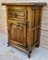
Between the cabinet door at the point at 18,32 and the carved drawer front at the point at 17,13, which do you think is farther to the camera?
the cabinet door at the point at 18,32

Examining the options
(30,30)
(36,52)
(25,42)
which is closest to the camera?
(30,30)

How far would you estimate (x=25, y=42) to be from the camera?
1.96m

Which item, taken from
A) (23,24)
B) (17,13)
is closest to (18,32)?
(23,24)

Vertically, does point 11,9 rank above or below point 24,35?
above

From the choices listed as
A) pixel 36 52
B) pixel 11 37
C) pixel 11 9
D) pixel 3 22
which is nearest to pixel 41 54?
pixel 36 52

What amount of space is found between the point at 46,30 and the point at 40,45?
1.39 feet

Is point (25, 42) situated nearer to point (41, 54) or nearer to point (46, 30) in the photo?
point (41, 54)

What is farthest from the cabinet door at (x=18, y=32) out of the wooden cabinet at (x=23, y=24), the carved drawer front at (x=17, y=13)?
the carved drawer front at (x=17, y=13)

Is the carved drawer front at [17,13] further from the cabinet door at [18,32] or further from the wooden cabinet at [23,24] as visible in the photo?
the cabinet door at [18,32]

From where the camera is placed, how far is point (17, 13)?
1.92 meters

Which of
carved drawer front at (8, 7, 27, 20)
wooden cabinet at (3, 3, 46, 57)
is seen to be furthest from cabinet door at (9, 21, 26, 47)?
carved drawer front at (8, 7, 27, 20)

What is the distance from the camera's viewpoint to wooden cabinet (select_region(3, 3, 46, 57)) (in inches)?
69.9

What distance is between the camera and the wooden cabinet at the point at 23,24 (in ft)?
5.83

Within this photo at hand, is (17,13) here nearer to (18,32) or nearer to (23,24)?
(23,24)
